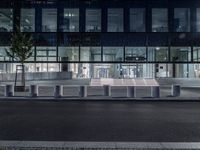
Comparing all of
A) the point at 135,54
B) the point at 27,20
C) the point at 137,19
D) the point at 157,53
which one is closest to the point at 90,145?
the point at 135,54

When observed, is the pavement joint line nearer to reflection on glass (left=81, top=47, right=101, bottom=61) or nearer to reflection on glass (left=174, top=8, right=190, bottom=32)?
reflection on glass (left=81, top=47, right=101, bottom=61)

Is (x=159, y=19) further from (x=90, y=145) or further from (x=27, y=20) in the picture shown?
(x=90, y=145)

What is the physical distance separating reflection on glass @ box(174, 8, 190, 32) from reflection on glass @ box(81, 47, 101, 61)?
Answer: 9256mm

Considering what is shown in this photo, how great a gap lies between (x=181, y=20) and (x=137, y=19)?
5022 millimetres

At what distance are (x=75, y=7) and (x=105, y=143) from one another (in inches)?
1236

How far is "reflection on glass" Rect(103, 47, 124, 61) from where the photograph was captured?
37625 millimetres

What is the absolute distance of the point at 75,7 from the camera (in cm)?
3797

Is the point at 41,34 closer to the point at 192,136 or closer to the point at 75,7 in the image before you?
the point at 75,7

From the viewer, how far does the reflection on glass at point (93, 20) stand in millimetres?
37625

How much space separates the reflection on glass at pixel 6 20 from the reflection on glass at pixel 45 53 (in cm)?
419

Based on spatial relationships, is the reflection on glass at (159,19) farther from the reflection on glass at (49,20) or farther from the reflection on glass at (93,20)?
the reflection on glass at (49,20)

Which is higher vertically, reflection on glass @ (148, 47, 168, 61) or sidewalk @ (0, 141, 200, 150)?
reflection on glass @ (148, 47, 168, 61)

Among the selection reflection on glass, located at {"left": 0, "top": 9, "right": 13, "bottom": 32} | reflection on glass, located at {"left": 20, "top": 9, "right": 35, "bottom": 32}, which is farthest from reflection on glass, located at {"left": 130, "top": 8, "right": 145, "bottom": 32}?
reflection on glass, located at {"left": 0, "top": 9, "right": 13, "bottom": 32}

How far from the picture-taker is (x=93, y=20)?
124 ft
